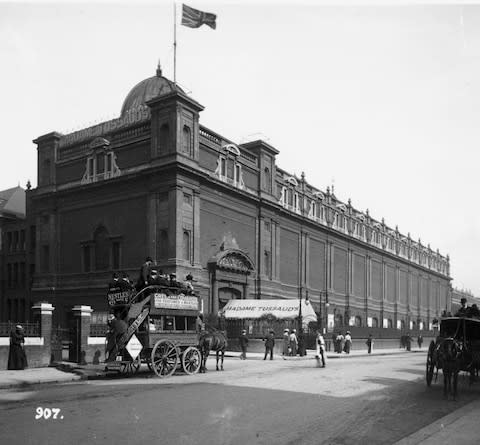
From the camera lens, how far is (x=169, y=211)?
3528 cm

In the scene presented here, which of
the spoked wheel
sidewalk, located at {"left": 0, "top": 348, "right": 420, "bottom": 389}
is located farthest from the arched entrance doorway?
the spoked wheel

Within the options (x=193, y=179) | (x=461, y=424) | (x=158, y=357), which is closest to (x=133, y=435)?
(x=461, y=424)

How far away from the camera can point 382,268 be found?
230ft

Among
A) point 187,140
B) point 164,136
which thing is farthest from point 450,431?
point 164,136

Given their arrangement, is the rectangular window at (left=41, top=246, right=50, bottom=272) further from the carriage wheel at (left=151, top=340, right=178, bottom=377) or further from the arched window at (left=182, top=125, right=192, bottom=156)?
the carriage wheel at (left=151, top=340, right=178, bottom=377)

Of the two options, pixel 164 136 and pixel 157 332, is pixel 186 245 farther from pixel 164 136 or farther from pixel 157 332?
pixel 157 332

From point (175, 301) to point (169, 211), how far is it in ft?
55.5

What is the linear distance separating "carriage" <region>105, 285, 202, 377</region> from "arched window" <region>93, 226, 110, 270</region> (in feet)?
67.3

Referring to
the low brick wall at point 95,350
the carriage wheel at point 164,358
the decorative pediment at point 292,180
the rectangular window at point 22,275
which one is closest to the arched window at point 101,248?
the rectangular window at point 22,275

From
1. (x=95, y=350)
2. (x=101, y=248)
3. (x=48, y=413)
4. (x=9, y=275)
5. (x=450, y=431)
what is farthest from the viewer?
(x=9, y=275)

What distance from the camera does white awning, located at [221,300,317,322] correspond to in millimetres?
36562

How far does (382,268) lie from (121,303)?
56033mm

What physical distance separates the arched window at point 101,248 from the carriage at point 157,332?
20.5 m

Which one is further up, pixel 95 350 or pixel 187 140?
pixel 187 140
